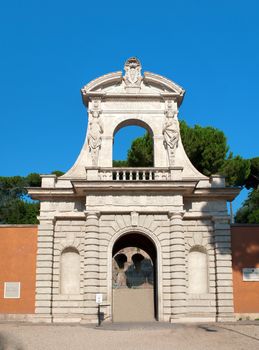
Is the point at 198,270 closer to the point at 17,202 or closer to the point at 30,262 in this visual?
the point at 30,262

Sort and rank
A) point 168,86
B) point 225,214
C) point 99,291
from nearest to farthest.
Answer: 1. point 99,291
2. point 225,214
3. point 168,86

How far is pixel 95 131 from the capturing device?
69.5 feet

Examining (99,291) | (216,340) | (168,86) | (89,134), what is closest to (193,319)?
(99,291)

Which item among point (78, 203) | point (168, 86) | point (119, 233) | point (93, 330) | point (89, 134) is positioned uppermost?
point (168, 86)

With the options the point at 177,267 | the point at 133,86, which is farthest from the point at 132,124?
the point at 177,267

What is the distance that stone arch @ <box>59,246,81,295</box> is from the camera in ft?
66.0

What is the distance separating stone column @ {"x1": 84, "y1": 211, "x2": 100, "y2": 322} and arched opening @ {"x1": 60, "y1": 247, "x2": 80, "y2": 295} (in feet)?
3.72

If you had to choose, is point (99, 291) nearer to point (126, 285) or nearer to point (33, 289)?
point (33, 289)

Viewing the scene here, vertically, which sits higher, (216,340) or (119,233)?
(119,233)

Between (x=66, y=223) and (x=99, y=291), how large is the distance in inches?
138

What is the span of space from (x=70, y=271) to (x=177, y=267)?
4.87 m

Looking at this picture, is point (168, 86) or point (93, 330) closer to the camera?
point (93, 330)

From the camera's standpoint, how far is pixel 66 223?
20.6 meters

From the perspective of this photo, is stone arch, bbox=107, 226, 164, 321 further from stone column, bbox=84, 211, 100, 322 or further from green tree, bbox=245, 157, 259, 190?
green tree, bbox=245, 157, 259, 190
